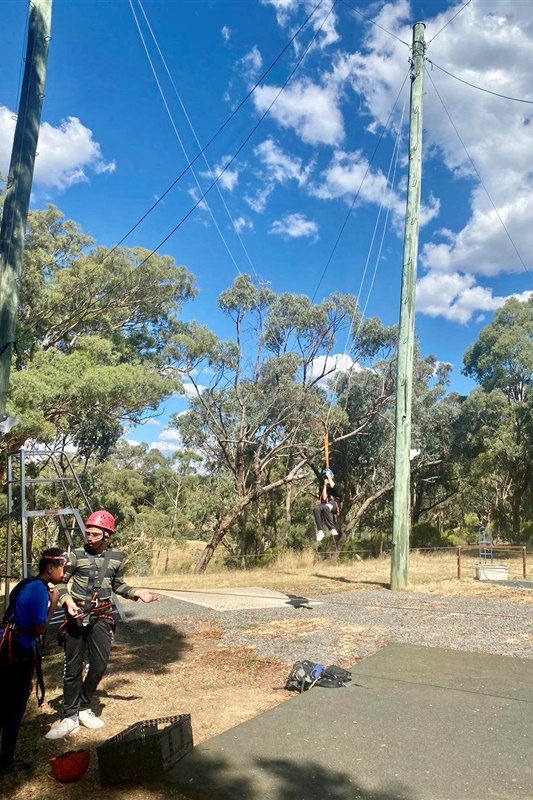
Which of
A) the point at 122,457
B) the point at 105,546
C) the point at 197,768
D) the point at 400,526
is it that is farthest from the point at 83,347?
the point at 122,457

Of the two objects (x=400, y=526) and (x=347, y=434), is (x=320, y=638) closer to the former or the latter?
(x=400, y=526)

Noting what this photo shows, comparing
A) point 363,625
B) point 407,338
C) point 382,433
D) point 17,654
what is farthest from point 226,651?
point 382,433

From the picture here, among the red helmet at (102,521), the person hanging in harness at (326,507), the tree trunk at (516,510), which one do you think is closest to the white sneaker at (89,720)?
the red helmet at (102,521)

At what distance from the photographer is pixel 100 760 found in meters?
3.26

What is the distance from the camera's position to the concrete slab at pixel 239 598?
946 centimetres

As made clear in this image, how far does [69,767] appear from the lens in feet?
10.8

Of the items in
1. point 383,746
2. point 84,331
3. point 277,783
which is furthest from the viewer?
point 84,331

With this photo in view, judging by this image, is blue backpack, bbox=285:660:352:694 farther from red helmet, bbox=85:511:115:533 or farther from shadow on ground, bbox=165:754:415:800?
red helmet, bbox=85:511:115:533

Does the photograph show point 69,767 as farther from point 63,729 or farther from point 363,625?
point 363,625

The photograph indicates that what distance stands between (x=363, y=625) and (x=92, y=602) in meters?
4.72

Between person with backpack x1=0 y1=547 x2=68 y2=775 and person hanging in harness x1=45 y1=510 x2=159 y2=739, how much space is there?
0.40 m

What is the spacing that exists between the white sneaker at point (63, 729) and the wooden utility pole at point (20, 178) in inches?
88.8

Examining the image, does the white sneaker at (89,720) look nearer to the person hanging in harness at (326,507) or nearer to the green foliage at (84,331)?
the person hanging in harness at (326,507)

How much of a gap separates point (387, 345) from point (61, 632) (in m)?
22.9
